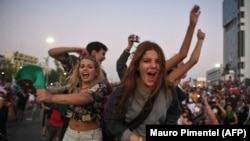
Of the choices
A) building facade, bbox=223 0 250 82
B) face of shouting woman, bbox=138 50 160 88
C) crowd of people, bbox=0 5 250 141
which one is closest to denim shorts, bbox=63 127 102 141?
crowd of people, bbox=0 5 250 141

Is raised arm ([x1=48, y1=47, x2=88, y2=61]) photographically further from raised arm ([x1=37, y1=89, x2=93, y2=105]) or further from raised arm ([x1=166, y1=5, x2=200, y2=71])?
raised arm ([x1=166, y1=5, x2=200, y2=71])

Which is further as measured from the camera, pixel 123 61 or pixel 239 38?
pixel 239 38

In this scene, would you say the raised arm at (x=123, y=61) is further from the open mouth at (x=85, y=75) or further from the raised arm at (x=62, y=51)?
the open mouth at (x=85, y=75)

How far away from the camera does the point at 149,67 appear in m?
2.31

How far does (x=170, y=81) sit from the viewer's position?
2.45 meters

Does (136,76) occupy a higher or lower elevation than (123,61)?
lower

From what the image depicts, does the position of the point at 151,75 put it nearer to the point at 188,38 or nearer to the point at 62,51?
the point at 188,38

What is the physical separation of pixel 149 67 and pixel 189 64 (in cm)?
55

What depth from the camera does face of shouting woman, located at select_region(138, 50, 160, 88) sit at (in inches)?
91.0

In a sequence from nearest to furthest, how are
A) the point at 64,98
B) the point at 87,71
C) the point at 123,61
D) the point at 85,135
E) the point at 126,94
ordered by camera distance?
the point at 126,94 < the point at 64,98 < the point at 85,135 < the point at 87,71 < the point at 123,61

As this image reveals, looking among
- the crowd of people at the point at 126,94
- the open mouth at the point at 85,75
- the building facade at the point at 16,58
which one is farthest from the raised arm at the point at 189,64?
the building facade at the point at 16,58

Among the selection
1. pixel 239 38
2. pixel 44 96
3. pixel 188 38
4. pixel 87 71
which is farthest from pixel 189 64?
pixel 239 38

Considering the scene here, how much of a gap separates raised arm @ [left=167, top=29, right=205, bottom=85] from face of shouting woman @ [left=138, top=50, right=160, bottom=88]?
17cm

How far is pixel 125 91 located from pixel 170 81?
0.37 m
